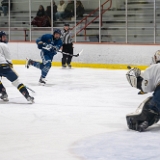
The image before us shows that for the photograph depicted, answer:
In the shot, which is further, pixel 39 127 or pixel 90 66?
pixel 90 66

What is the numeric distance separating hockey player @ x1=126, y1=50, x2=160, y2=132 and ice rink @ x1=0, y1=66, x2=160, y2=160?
3.9 inches

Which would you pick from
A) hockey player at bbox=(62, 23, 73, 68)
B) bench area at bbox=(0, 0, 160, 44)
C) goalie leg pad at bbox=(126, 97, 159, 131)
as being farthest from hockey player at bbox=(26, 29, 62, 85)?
goalie leg pad at bbox=(126, 97, 159, 131)

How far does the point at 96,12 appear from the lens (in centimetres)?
1593

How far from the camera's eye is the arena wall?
551 inches

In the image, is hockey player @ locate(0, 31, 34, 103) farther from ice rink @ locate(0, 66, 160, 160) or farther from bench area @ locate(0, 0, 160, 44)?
bench area @ locate(0, 0, 160, 44)

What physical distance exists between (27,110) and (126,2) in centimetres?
795

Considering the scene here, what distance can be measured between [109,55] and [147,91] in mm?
8938

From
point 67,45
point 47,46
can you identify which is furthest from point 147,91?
point 67,45

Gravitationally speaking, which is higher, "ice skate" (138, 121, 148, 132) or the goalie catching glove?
the goalie catching glove

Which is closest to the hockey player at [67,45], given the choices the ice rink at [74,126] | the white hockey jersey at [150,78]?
the ice rink at [74,126]

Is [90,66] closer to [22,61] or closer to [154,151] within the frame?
[22,61]

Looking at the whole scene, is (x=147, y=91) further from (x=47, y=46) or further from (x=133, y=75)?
(x=47, y=46)

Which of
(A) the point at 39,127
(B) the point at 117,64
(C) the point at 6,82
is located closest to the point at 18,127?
(A) the point at 39,127

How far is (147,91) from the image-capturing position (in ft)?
18.5
